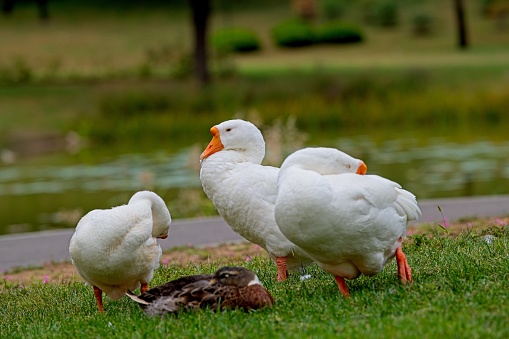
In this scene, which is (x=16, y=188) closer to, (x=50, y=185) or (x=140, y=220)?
(x=50, y=185)

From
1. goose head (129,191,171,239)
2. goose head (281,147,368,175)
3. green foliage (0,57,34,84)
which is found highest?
goose head (281,147,368,175)

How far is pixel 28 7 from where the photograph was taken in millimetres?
60812

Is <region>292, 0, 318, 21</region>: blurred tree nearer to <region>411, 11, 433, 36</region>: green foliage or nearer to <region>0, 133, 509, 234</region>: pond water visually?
<region>411, 11, 433, 36</region>: green foliage

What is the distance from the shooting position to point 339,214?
6379 millimetres

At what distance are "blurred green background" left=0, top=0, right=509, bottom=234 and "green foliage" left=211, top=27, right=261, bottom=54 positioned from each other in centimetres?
12

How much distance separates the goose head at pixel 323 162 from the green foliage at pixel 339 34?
43317 mm

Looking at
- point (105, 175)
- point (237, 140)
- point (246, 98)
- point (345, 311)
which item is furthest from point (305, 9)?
point (345, 311)

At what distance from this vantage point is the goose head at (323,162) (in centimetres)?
680

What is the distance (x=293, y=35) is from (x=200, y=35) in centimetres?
1631

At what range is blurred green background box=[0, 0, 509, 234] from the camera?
19.5 meters

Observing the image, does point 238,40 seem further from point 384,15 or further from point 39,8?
point 39,8

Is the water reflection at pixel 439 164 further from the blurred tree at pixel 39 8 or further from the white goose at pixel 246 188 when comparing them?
the blurred tree at pixel 39 8

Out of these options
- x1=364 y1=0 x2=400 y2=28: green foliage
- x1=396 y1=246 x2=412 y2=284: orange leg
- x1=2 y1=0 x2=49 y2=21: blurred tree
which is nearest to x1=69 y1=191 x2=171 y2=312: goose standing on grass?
x1=396 y1=246 x2=412 y2=284: orange leg

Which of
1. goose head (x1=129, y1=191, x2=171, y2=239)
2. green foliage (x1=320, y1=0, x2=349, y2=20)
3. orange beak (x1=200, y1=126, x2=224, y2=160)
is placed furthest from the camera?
green foliage (x1=320, y1=0, x2=349, y2=20)
